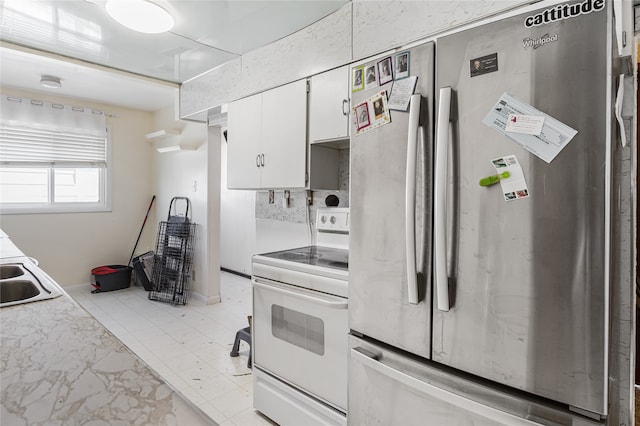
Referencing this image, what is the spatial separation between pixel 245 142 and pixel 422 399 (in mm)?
2078

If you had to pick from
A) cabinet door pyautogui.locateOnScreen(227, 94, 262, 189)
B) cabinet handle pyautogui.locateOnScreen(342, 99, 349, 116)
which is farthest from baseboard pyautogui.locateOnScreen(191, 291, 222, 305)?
cabinet handle pyautogui.locateOnScreen(342, 99, 349, 116)

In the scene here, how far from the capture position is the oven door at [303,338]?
159 centimetres

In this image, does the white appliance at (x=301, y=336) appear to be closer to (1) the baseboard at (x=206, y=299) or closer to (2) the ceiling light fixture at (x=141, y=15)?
(2) the ceiling light fixture at (x=141, y=15)

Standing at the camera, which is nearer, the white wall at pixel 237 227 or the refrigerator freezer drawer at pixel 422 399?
the refrigerator freezer drawer at pixel 422 399

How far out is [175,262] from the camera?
416 centimetres

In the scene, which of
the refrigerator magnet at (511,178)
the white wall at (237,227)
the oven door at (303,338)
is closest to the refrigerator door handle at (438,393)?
the oven door at (303,338)

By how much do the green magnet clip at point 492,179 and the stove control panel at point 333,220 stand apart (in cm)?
116

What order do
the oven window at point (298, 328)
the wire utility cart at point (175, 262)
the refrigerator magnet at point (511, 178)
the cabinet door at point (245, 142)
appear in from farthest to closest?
the wire utility cart at point (175, 262) < the cabinet door at point (245, 142) < the oven window at point (298, 328) < the refrigerator magnet at point (511, 178)

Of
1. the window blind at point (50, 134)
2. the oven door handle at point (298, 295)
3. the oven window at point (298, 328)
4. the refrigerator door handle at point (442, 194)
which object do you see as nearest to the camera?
the refrigerator door handle at point (442, 194)

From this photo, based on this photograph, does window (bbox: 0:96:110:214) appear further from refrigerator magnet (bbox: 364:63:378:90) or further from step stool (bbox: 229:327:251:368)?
Result: refrigerator magnet (bbox: 364:63:378:90)

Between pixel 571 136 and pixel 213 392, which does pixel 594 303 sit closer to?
pixel 571 136

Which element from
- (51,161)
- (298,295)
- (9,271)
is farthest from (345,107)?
(51,161)

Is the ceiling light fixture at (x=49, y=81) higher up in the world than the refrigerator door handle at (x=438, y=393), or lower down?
higher up

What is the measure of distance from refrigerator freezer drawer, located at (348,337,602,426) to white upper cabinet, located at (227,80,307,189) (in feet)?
3.96
